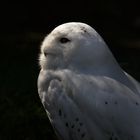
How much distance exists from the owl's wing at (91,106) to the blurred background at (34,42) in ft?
2.91

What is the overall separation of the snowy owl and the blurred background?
0.83 metres

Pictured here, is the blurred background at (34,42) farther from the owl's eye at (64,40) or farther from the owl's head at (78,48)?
the owl's eye at (64,40)

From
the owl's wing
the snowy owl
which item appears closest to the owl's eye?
the snowy owl

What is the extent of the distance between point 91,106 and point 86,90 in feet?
0.40

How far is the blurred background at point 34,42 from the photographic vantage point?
528cm

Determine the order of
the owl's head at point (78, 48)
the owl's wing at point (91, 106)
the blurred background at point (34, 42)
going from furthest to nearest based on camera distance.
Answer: the blurred background at point (34, 42) < the owl's head at point (78, 48) < the owl's wing at point (91, 106)

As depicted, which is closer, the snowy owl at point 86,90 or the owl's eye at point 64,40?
the snowy owl at point 86,90

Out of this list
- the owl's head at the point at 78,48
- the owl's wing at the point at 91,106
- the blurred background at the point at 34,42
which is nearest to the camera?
the owl's wing at the point at 91,106

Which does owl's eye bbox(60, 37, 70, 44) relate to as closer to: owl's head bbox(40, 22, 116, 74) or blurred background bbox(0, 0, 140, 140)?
owl's head bbox(40, 22, 116, 74)

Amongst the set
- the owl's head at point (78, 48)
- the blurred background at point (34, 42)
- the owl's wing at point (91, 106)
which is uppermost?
the owl's head at point (78, 48)

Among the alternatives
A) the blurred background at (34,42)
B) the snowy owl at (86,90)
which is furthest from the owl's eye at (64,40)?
the blurred background at (34,42)

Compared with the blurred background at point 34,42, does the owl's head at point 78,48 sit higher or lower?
higher

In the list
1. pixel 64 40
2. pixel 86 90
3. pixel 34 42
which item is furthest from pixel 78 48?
pixel 34 42

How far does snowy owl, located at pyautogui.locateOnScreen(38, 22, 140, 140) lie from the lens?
418 cm
